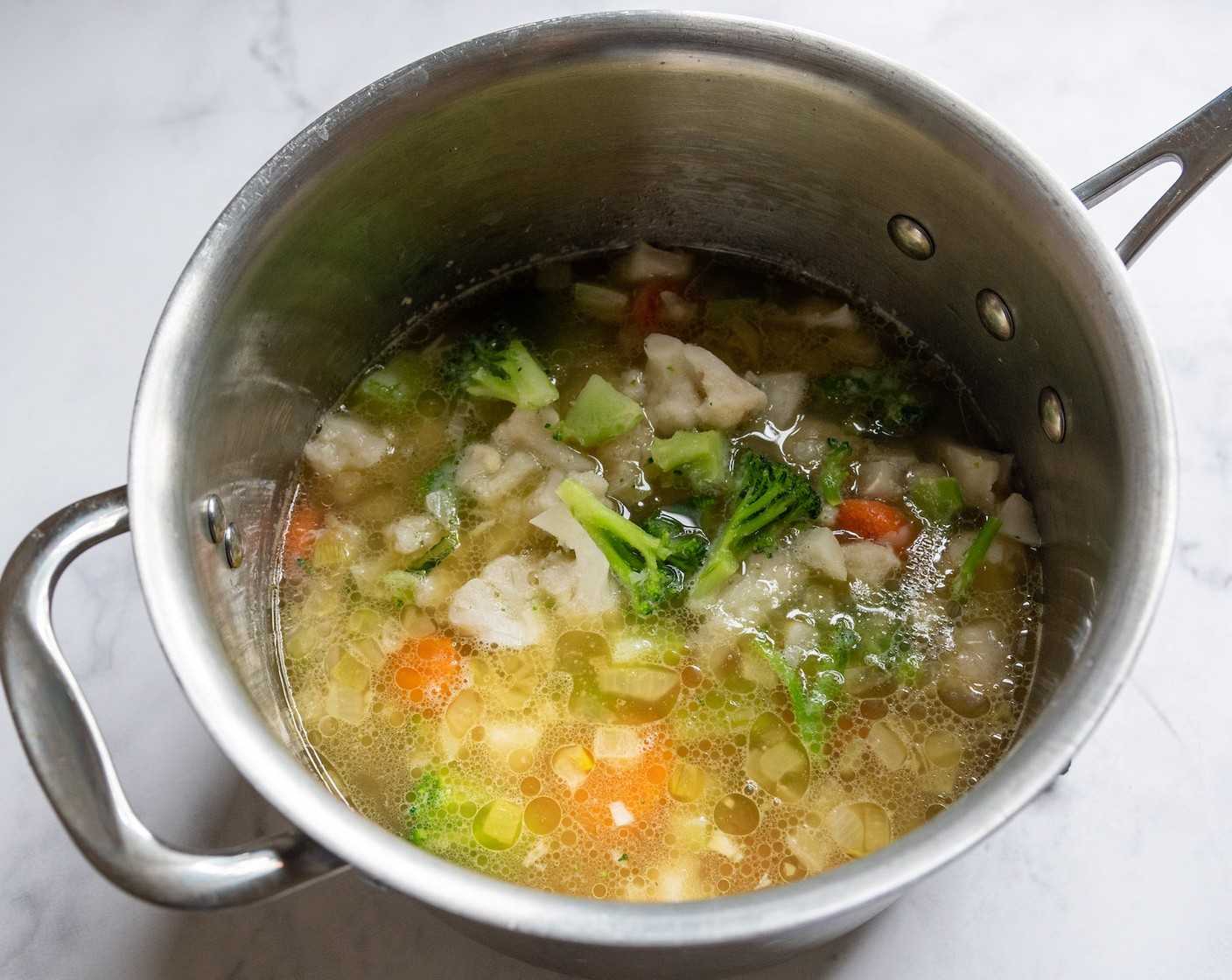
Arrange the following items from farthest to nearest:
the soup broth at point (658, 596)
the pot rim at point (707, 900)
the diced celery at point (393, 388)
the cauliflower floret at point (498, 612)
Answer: the diced celery at point (393, 388), the cauliflower floret at point (498, 612), the soup broth at point (658, 596), the pot rim at point (707, 900)

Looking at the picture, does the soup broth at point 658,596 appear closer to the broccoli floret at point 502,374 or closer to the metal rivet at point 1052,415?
the broccoli floret at point 502,374

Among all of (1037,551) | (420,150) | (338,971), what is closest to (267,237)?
(420,150)

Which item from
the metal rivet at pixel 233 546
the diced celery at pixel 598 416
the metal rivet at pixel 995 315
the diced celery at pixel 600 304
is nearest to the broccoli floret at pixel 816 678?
the diced celery at pixel 598 416

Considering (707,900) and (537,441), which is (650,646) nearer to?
(537,441)

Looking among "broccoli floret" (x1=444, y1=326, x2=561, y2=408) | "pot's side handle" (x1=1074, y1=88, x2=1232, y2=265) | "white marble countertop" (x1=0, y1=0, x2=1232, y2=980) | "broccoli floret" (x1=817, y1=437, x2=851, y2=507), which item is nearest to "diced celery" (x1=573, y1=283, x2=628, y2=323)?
"broccoli floret" (x1=444, y1=326, x2=561, y2=408)

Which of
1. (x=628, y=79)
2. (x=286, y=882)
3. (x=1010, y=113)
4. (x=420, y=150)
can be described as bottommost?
(x=286, y=882)

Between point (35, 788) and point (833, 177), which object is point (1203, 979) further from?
point (35, 788)

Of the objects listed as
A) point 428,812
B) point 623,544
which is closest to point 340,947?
point 428,812

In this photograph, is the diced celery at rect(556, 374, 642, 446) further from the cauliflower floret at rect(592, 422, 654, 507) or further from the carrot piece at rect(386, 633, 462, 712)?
the carrot piece at rect(386, 633, 462, 712)

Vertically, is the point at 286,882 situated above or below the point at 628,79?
below
